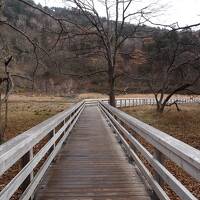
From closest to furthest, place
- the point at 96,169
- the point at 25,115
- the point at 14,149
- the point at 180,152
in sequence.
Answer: the point at 180,152, the point at 14,149, the point at 96,169, the point at 25,115

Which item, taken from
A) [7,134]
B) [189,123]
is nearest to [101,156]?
[7,134]

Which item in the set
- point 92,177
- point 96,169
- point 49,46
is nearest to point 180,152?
point 92,177

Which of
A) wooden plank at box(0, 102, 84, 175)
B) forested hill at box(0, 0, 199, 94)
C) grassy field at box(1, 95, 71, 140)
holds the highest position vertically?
forested hill at box(0, 0, 199, 94)

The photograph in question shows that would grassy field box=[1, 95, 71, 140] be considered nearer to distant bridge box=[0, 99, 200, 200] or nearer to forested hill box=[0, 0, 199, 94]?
forested hill box=[0, 0, 199, 94]

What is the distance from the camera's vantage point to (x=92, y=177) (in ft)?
24.7

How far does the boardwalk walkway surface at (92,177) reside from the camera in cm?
624

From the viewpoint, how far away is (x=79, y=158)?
9.79m

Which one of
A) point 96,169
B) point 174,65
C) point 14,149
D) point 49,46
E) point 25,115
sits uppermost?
point 174,65

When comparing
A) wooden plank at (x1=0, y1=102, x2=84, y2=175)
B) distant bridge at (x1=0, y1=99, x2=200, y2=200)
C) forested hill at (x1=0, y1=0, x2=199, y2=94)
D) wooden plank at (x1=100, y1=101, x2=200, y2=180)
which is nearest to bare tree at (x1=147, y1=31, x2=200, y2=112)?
forested hill at (x1=0, y1=0, x2=199, y2=94)

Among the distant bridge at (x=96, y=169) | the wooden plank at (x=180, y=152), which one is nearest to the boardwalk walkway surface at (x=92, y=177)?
the distant bridge at (x=96, y=169)

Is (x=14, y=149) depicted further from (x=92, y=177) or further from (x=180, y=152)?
(x=92, y=177)

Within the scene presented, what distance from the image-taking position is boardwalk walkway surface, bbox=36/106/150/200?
20.5ft

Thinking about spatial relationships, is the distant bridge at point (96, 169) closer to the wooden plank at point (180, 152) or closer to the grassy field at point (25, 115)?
the wooden plank at point (180, 152)

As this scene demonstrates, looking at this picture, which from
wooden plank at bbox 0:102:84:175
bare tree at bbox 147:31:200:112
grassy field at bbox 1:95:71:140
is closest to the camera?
wooden plank at bbox 0:102:84:175
